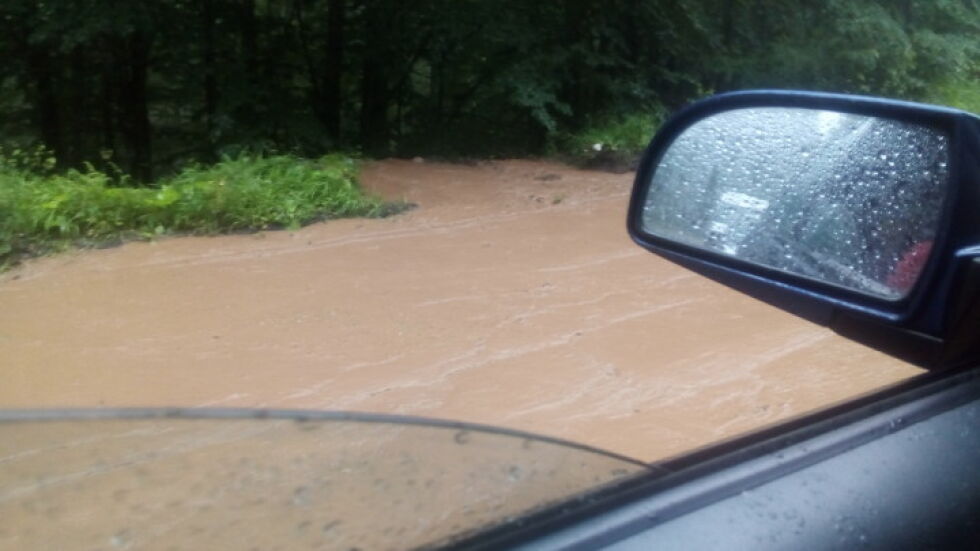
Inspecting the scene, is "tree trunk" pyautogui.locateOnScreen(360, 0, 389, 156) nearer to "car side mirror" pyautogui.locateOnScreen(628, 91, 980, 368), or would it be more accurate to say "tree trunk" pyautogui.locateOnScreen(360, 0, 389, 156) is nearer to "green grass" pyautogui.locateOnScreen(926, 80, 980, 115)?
"green grass" pyautogui.locateOnScreen(926, 80, 980, 115)

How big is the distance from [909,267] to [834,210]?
0.33 m

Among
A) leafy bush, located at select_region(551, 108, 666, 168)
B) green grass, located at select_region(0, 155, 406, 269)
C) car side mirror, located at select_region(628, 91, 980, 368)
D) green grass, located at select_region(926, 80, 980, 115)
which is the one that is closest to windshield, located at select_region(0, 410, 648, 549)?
car side mirror, located at select_region(628, 91, 980, 368)

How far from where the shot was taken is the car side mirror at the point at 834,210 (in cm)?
209

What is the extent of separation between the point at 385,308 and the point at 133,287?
1.63m

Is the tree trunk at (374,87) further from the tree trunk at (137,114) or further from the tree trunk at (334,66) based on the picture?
the tree trunk at (137,114)

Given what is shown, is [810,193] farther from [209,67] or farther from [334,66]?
[334,66]

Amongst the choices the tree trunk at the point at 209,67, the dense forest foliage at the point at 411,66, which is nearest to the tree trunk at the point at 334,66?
the dense forest foliage at the point at 411,66

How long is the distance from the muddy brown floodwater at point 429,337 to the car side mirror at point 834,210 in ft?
5.80

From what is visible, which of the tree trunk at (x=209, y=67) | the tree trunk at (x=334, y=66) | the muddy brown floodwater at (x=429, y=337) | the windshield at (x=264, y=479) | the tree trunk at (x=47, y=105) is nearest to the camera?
the windshield at (x=264, y=479)

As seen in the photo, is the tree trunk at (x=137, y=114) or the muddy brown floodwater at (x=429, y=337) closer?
the muddy brown floodwater at (x=429, y=337)

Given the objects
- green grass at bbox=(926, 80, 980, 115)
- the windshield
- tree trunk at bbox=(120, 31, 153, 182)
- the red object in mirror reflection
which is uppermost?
the red object in mirror reflection

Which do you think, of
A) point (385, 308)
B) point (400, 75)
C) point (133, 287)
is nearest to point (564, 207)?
point (385, 308)

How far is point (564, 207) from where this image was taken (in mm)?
9578

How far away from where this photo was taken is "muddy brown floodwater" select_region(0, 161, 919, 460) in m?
5.14
